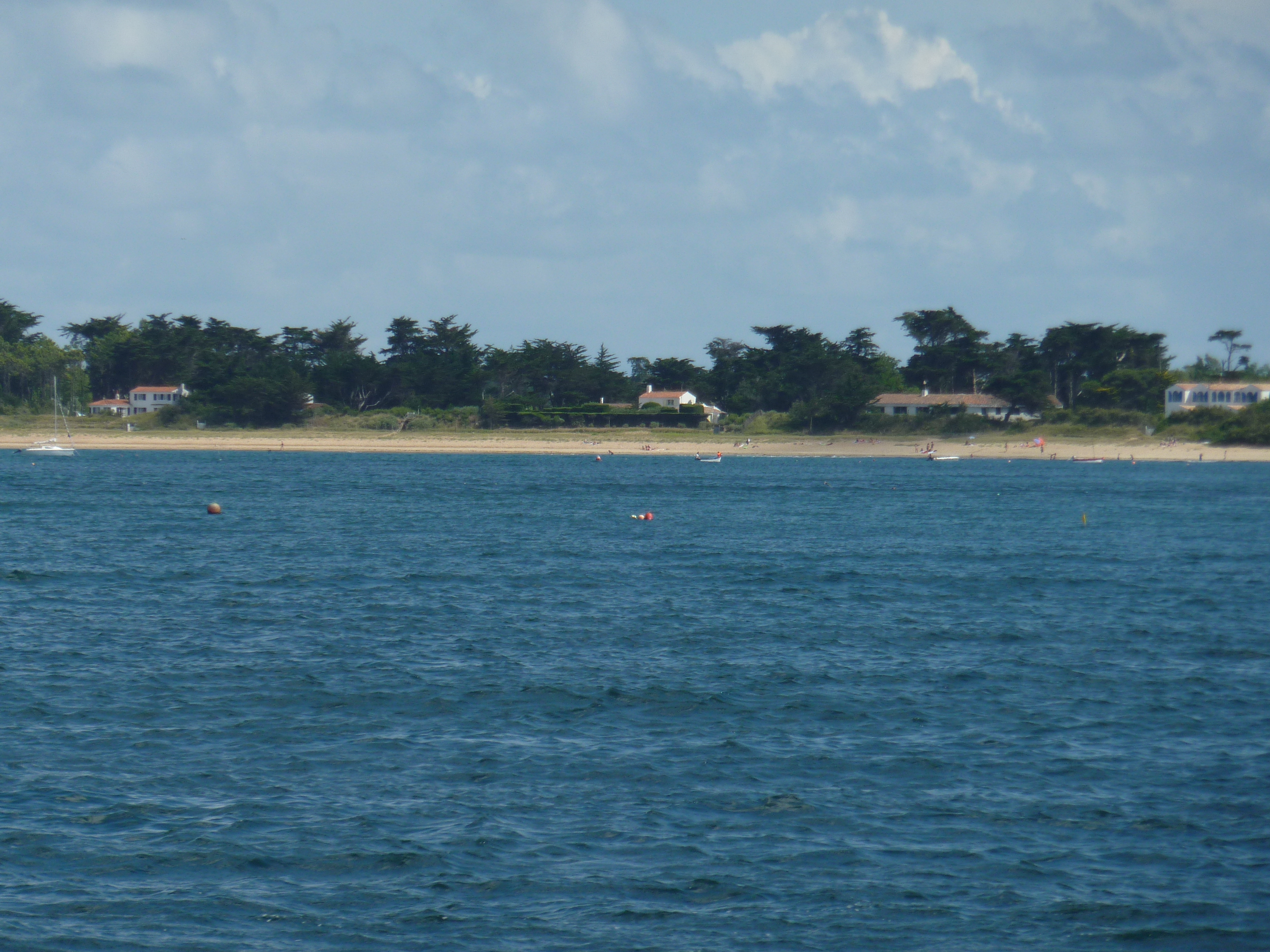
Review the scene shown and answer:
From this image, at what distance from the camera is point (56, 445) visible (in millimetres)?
134125

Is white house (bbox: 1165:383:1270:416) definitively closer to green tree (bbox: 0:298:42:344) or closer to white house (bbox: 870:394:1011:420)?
white house (bbox: 870:394:1011:420)

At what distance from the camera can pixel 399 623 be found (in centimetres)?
2919

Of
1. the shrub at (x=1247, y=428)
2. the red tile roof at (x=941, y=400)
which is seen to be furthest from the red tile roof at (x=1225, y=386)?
the red tile roof at (x=941, y=400)

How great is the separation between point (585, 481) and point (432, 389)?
7452 centimetres

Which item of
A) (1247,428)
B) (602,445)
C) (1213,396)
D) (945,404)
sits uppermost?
(1213,396)

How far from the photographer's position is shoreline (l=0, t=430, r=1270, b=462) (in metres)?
130

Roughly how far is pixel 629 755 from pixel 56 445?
132 metres

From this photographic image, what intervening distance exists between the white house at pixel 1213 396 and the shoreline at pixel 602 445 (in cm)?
1026

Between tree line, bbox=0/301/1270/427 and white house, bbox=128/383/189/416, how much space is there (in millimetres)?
2013

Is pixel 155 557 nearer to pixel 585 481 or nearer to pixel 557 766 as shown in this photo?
pixel 557 766

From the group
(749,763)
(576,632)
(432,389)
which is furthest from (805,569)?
(432,389)

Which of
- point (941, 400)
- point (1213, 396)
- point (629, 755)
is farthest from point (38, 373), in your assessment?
point (629, 755)

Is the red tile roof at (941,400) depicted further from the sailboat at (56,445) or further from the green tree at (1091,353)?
the sailboat at (56,445)

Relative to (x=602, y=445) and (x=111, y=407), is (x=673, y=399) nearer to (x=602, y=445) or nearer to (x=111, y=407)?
(x=602, y=445)
